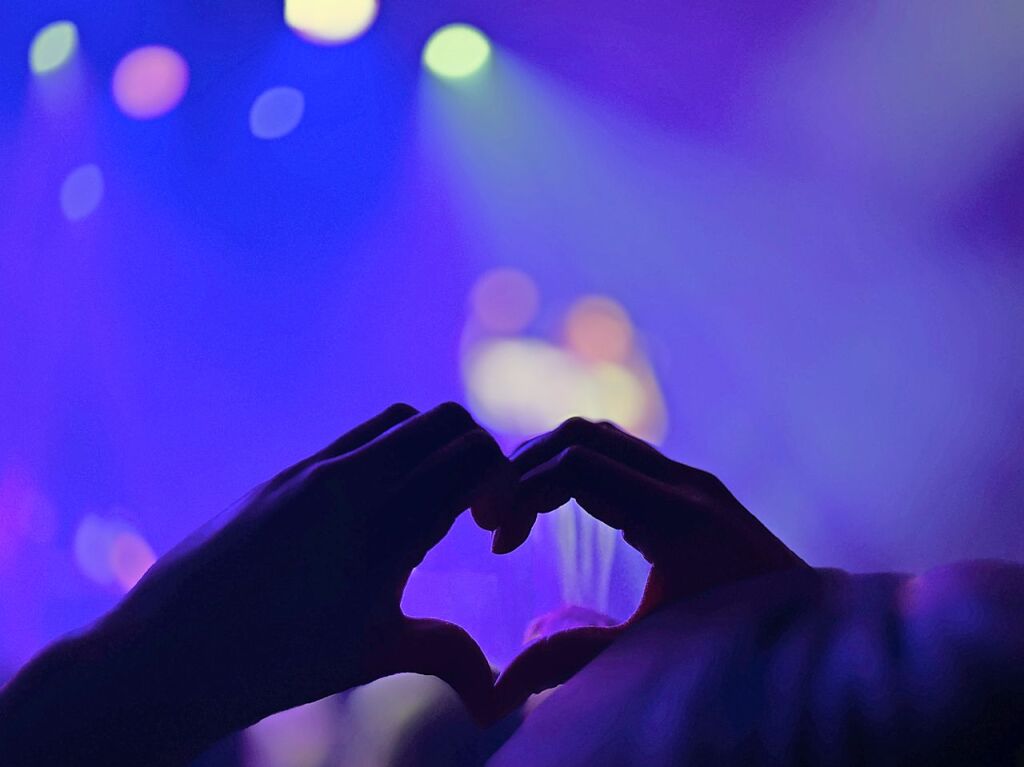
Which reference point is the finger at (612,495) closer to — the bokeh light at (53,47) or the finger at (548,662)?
the finger at (548,662)

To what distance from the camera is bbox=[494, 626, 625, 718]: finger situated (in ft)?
2.02

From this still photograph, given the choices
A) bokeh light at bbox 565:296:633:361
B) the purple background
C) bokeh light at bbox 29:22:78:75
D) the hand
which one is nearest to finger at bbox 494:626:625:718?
the hand

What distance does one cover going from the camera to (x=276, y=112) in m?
2.03

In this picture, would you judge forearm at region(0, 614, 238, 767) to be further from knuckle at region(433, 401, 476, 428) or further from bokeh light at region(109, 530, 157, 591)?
bokeh light at region(109, 530, 157, 591)

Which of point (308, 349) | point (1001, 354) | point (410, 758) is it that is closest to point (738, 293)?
point (1001, 354)

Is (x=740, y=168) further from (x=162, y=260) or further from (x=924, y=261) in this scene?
(x=162, y=260)

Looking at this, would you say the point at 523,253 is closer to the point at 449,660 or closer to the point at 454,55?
the point at 454,55

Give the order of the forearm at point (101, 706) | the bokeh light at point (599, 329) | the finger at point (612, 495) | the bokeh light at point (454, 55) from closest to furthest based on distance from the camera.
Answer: the forearm at point (101, 706) → the finger at point (612, 495) → the bokeh light at point (599, 329) → the bokeh light at point (454, 55)

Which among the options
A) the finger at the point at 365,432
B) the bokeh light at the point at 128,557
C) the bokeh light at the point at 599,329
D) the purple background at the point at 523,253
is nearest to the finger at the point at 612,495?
the finger at the point at 365,432

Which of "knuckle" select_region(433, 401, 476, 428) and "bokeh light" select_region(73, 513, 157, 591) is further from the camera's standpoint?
"bokeh light" select_region(73, 513, 157, 591)

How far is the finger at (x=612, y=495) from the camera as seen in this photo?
59cm

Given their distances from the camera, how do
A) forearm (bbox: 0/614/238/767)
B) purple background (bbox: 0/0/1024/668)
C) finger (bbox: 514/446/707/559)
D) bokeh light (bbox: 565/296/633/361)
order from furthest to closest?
bokeh light (bbox: 565/296/633/361)
purple background (bbox: 0/0/1024/668)
finger (bbox: 514/446/707/559)
forearm (bbox: 0/614/238/767)

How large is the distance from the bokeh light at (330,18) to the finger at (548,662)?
1.73 metres

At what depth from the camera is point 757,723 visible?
43cm
